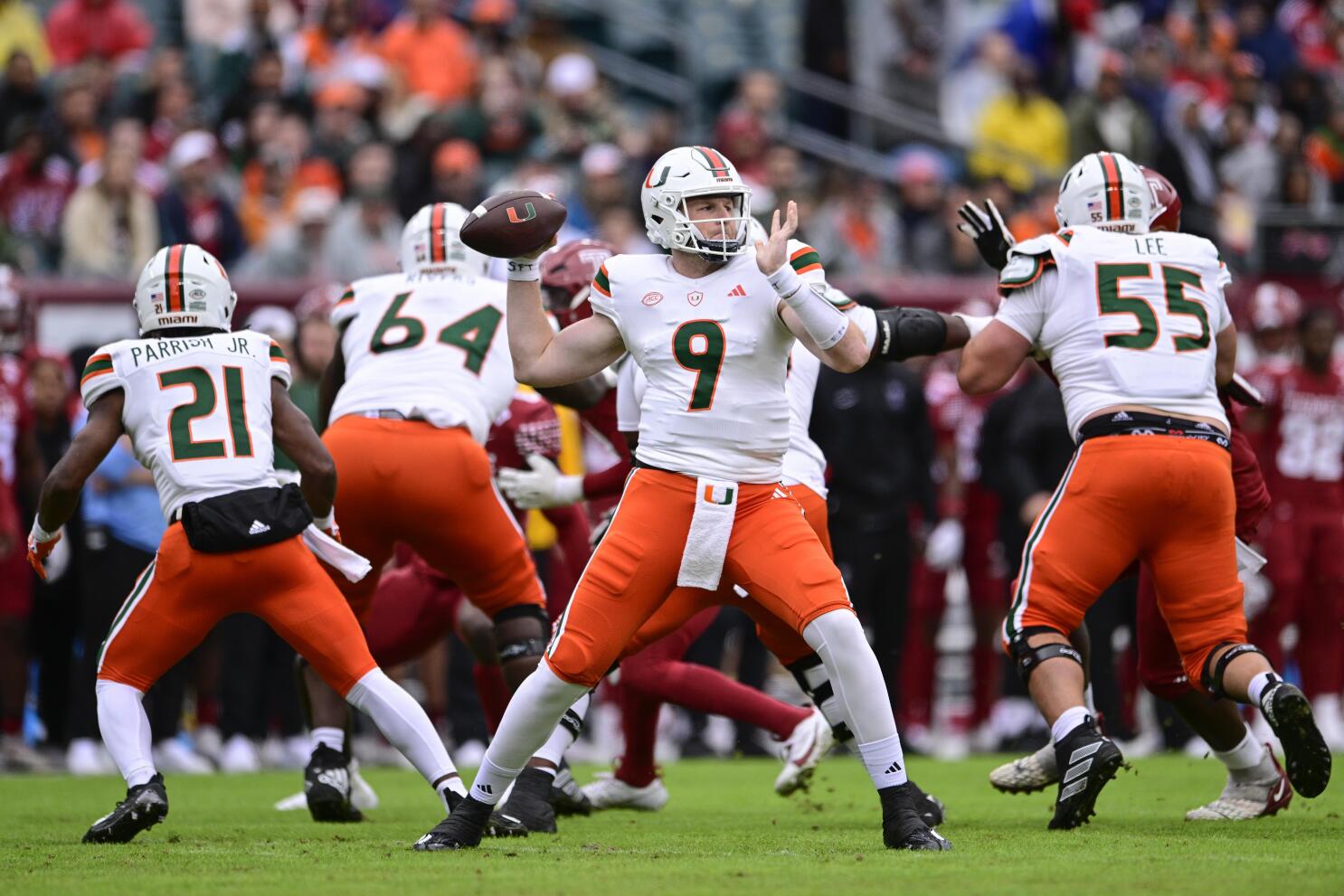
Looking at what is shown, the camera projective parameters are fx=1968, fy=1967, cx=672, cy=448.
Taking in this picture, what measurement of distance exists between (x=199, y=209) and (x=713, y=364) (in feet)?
28.8

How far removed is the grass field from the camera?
5.46 metres

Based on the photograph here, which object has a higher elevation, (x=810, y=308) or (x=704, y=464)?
(x=810, y=308)

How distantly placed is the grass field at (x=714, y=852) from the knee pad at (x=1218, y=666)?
1.68ft

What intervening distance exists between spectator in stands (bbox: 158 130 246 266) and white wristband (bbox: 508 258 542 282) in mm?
7905

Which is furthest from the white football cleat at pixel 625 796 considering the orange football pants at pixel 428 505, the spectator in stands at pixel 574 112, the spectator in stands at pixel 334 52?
the spectator in stands at pixel 334 52

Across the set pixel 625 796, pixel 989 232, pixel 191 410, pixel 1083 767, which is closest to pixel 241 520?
pixel 191 410

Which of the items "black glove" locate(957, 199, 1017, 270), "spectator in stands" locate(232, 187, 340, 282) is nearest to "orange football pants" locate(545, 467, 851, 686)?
"black glove" locate(957, 199, 1017, 270)

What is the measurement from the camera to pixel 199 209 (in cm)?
→ 1420

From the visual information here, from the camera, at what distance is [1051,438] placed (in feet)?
38.2

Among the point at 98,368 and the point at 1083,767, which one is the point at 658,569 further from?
the point at 98,368

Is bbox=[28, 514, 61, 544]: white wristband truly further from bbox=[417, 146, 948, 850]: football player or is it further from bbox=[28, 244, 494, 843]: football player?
bbox=[417, 146, 948, 850]: football player

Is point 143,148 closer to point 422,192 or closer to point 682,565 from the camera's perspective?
point 422,192

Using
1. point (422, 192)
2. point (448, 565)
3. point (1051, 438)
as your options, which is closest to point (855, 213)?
point (422, 192)

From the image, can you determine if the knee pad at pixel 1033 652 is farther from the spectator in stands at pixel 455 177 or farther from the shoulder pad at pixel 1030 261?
the spectator in stands at pixel 455 177
